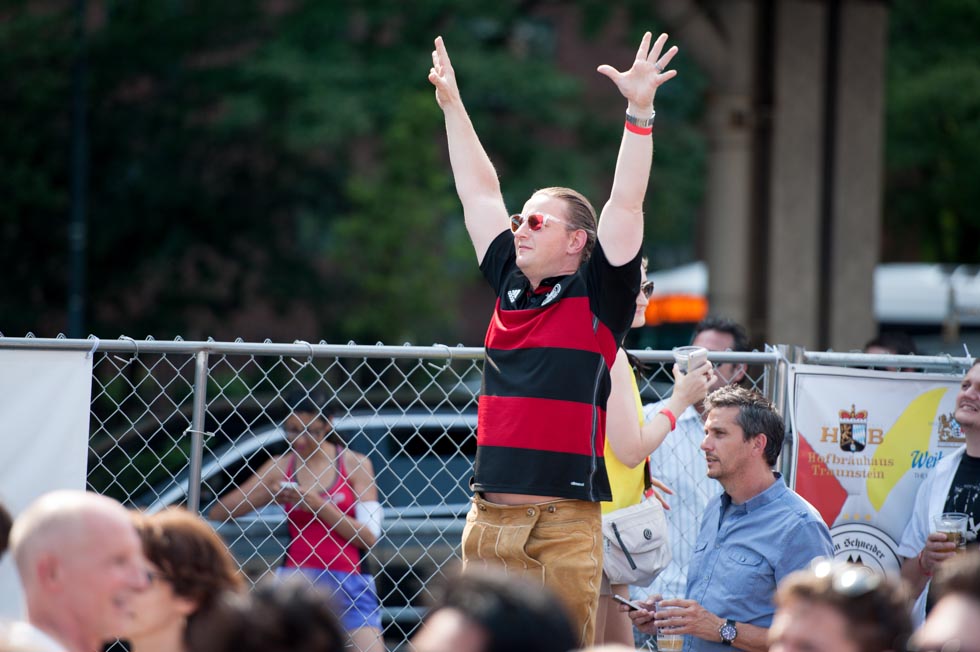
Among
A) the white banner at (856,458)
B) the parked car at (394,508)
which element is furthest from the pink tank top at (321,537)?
the white banner at (856,458)

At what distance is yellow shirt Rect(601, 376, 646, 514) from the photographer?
15.4 feet

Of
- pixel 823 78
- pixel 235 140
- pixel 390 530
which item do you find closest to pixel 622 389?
pixel 390 530

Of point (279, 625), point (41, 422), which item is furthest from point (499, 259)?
point (279, 625)

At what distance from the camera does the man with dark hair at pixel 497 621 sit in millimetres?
2461

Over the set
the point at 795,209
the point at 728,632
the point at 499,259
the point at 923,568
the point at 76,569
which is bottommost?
the point at 728,632

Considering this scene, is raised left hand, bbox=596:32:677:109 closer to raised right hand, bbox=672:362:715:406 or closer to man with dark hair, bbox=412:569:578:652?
raised right hand, bbox=672:362:715:406

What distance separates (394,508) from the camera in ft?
22.4

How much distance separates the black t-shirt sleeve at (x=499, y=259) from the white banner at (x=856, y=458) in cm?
147

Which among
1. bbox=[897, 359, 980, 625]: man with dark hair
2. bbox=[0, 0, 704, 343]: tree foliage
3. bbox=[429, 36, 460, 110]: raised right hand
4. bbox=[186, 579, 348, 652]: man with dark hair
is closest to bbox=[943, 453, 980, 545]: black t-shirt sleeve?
bbox=[897, 359, 980, 625]: man with dark hair

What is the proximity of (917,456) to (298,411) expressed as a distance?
9.20 ft

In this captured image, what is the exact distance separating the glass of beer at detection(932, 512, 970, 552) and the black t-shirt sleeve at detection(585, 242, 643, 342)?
62.1 inches

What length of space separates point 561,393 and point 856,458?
180 centimetres

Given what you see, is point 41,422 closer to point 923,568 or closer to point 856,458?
point 856,458

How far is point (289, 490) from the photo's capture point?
5.45 meters
